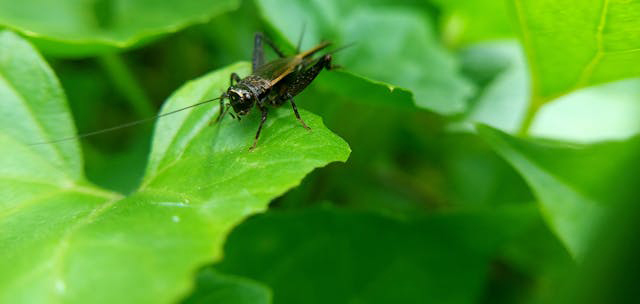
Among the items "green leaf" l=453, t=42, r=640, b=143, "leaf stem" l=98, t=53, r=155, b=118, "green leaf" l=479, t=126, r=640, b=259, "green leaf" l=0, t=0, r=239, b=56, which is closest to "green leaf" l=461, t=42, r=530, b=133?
"green leaf" l=453, t=42, r=640, b=143

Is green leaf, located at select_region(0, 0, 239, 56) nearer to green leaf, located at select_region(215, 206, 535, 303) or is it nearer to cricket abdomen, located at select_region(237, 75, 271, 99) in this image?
cricket abdomen, located at select_region(237, 75, 271, 99)

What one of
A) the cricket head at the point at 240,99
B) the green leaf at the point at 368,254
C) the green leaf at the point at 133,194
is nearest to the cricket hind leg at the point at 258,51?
the green leaf at the point at 133,194

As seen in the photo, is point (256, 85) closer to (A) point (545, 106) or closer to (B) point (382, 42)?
(B) point (382, 42)

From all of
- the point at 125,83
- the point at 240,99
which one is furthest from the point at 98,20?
the point at 240,99

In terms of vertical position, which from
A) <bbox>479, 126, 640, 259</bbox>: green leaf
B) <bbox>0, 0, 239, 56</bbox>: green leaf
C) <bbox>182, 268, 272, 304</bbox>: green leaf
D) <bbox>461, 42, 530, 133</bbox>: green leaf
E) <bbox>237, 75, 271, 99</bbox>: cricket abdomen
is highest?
<bbox>461, 42, 530, 133</bbox>: green leaf

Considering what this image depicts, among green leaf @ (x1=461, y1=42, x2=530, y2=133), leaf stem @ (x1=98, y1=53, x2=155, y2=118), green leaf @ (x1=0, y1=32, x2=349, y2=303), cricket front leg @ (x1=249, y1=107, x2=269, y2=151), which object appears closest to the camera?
green leaf @ (x1=0, y1=32, x2=349, y2=303)

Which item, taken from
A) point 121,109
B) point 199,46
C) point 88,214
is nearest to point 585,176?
point 88,214

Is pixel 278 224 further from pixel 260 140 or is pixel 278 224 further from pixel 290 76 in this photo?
pixel 290 76
